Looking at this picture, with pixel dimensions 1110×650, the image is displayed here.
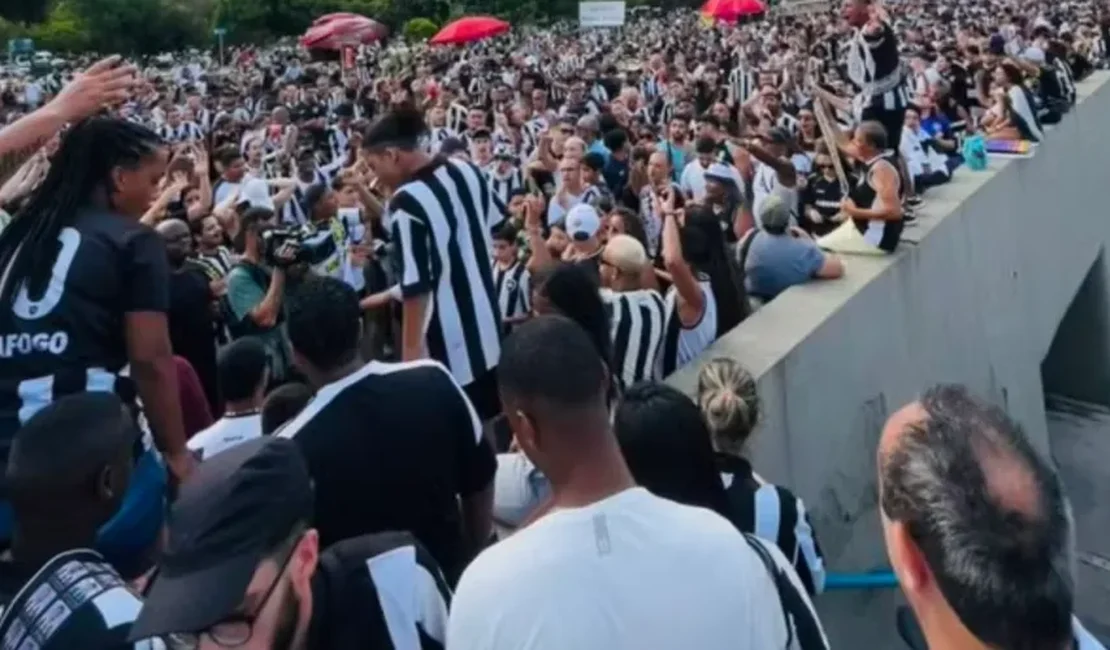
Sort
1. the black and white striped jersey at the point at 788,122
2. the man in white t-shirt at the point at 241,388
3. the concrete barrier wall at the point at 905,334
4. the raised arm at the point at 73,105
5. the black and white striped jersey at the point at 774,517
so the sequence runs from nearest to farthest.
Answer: the black and white striped jersey at the point at 774,517 → the raised arm at the point at 73,105 → the man in white t-shirt at the point at 241,388 → the concrete barrier wall at the point at 905,334 → the black and white striped jersey at the point at 788,122

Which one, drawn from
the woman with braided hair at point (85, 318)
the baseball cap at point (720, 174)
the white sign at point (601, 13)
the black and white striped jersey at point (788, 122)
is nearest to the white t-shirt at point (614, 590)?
the woman with braided hair at point (85, 318)

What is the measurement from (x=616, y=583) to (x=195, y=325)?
376 cm

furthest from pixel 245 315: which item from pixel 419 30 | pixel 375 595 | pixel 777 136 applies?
pixel 419 30

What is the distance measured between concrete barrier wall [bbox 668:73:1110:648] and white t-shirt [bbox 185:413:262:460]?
170 cm

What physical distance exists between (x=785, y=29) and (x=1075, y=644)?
3297 cm

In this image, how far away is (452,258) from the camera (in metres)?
4.59

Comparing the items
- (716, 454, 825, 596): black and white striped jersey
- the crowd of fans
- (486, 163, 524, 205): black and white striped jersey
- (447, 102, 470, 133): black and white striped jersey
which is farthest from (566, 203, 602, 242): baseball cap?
(447, 102, 470, 133): black and white striped jersey

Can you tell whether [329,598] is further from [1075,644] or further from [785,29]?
[785,29]

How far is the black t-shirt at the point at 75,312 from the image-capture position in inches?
133

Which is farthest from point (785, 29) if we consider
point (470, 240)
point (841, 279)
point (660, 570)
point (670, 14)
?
point (660, 570)

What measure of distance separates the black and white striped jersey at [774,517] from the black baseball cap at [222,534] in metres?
1.49

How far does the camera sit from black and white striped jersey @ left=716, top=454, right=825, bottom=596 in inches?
138

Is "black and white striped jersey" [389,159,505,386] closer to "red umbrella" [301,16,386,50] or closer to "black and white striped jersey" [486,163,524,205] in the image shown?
"black and white striped jersey" [486,163,524,205]

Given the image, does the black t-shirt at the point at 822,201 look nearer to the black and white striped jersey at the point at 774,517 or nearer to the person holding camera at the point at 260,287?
→ the person holding camera at the point at 260,287
